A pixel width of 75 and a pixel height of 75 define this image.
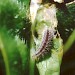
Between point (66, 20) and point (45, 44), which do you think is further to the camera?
point (66, 20)

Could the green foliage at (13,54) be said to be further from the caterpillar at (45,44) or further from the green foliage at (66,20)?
the green foliage at (66,20)

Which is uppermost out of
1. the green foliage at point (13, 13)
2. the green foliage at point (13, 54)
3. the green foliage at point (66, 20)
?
the green foliage at point (13, 13)

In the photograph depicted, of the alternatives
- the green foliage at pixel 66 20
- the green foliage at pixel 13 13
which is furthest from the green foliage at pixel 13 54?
the green foliage at pixel 66 20

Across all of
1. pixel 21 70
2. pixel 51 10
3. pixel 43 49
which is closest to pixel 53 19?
pixel 51 10

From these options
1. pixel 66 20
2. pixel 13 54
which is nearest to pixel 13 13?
pixel 13 54

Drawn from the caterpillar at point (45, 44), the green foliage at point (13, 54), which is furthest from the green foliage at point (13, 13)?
the caterpillar at point (45, 44)

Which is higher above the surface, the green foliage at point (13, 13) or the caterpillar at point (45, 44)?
the green foliage at point (13, 13)

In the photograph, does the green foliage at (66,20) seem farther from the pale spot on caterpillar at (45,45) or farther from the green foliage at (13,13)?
the green foliage at (13,13)

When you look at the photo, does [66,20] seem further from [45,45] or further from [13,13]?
[13,13]

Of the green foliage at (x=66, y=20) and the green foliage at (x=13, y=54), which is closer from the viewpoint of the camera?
the green foliage at (x=13, y=54)

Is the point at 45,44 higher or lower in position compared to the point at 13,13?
lower
